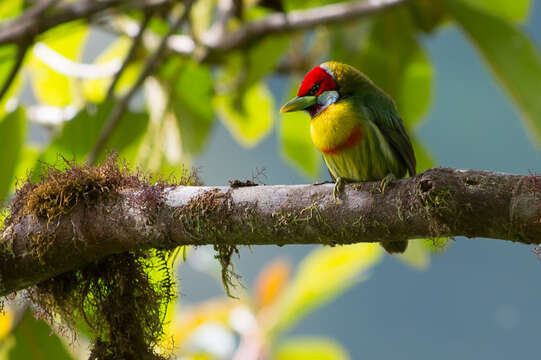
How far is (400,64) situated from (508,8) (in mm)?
664

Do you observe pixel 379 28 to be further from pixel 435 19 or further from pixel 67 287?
pixel 67 287

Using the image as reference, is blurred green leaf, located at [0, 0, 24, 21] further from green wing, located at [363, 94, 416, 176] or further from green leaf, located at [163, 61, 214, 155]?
green wing, located at [363, 94, 416, 176]

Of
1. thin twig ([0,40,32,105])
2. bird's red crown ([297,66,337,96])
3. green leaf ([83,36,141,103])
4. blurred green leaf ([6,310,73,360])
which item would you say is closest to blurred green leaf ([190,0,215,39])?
green leaf ([83,36,141,103])

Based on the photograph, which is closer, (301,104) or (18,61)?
(301,104)

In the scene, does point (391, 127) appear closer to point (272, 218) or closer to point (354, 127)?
point (354, 127)

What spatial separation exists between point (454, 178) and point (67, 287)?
1.26 metres

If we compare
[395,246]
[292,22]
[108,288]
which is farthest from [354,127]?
[292,22]

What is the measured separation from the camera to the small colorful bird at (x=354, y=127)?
7.38ft

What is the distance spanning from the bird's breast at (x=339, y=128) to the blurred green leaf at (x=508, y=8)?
186 cm

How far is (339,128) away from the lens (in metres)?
2.26

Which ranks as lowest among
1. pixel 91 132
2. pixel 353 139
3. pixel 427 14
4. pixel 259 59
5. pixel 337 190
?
pixel 337 190

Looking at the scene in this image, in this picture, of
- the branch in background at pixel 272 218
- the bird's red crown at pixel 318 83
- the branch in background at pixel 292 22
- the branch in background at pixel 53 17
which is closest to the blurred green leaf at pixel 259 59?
the branch in background at pixel 292 22

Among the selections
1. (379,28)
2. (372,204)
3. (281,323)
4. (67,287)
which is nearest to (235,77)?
(379,28)

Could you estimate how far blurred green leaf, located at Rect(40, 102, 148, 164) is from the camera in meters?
3.08
